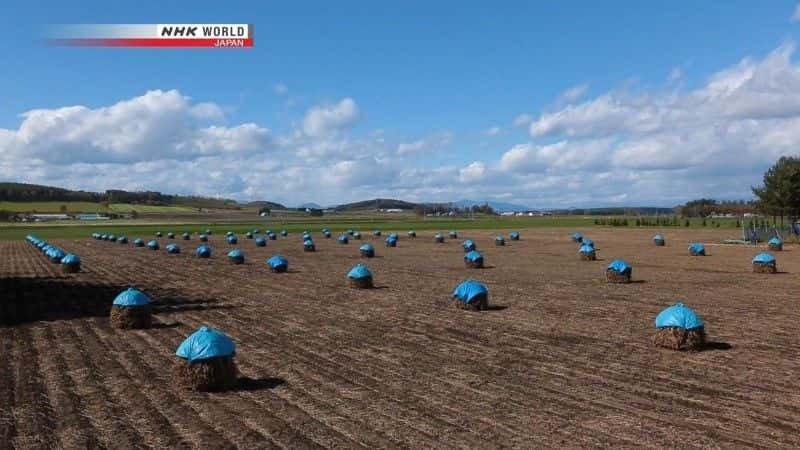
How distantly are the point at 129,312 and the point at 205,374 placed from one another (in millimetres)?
8480

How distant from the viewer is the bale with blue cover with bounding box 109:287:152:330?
21.0 metres

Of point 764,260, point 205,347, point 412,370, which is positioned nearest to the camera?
point 205,347

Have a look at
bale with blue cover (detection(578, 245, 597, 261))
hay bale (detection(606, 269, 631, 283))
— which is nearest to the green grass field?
bale with blue cover (detection(578, 245, 597, 261))

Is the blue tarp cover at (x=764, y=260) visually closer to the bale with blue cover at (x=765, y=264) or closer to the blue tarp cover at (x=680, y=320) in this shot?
the bale with blue cover at (x=765, y=264)

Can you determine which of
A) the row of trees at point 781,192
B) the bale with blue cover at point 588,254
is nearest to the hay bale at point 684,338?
the bale with blue cover at point 588,254

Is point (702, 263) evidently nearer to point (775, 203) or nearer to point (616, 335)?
point (616, 335)

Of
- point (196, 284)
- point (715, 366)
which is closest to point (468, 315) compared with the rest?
point (715, 366)

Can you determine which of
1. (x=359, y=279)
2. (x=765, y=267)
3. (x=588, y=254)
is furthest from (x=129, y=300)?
(x=588, y=254)

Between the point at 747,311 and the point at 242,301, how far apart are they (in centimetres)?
1845

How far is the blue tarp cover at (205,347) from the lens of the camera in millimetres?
13734

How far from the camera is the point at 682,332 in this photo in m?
17.2

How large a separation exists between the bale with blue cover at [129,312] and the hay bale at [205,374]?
7.80 m

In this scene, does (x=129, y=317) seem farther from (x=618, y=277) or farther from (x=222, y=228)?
(x=222, y=228)

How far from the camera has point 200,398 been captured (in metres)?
13.3
